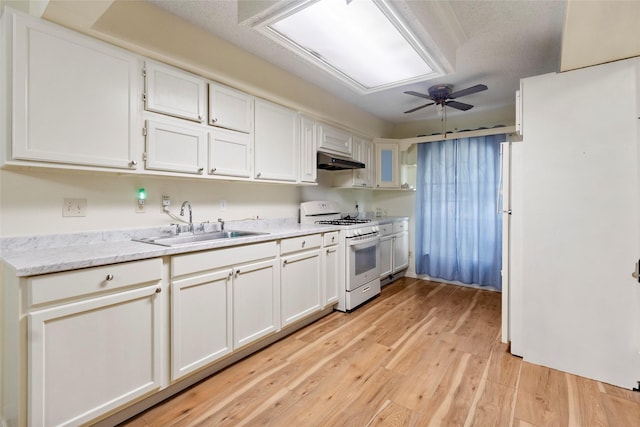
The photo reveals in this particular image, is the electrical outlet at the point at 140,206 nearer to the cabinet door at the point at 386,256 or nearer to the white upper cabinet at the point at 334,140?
the white upper cabinet at the point at 334,140

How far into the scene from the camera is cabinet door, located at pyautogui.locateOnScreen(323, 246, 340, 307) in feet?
9.84

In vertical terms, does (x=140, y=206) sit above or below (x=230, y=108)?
below

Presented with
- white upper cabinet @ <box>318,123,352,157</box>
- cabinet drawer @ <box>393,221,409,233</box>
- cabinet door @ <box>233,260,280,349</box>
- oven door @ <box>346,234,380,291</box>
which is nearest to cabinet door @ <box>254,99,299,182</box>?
white upper cabinet @ <box>318,123,352,157</box>

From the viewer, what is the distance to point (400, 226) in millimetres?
4547

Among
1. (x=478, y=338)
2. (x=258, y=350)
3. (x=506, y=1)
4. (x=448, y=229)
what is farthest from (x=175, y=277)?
(x=448, y=229)

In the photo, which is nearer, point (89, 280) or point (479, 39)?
point (89, 280)

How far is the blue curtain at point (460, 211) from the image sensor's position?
403 centimetres

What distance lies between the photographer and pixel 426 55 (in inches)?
85.7

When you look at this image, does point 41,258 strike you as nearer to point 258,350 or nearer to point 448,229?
point 258,350

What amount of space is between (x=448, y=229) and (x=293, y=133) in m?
2.76

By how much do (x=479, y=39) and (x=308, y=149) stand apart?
70.9 inches

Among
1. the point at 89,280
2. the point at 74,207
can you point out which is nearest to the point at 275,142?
the point at 74,207

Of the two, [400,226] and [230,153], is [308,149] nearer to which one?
[230,153]

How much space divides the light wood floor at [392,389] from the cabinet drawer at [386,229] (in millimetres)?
1501
